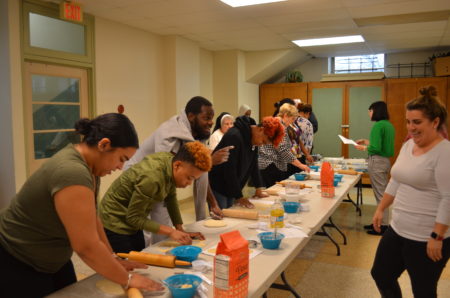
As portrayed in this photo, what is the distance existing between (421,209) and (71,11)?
12.3 feet

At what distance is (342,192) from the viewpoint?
331 centimetres

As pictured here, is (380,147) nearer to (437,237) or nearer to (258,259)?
(437,237)

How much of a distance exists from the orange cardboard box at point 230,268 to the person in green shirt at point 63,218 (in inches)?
9.8

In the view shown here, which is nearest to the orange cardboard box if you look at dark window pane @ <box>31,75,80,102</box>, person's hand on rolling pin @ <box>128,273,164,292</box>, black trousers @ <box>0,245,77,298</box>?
person's hand on rolling pin @ <box>128,273,164,292</box>

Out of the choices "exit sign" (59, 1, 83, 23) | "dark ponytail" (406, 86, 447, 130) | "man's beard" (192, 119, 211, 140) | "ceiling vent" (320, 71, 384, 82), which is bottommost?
"man's beard" (192, 119, 211, 140)

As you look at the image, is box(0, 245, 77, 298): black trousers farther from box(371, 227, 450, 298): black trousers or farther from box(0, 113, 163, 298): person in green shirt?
box(371, 227, 450, 298): black trousers

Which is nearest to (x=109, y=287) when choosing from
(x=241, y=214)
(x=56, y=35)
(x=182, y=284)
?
(x=182, y=284)

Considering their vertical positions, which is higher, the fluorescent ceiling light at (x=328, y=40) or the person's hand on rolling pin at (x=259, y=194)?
the fluorescent ceiling light at (x=328, y=40)

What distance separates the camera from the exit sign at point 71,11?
400cm

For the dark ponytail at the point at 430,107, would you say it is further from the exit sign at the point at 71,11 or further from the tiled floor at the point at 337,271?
the exit sign at the point at 71,11

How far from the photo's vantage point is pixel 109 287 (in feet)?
4.77

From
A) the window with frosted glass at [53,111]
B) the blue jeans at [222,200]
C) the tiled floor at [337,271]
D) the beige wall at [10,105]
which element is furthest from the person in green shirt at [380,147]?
the beige wall at [10,105]

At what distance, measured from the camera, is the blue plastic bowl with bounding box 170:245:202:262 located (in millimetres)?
1710

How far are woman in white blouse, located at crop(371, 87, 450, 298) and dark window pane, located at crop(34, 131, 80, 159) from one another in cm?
345
